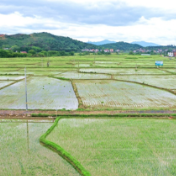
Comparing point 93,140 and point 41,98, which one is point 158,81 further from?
point 93,140

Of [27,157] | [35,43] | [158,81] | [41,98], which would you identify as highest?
[35,43]

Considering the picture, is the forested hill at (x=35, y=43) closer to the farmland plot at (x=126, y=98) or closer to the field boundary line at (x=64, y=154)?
the farmland plot at (x=126, y=98)

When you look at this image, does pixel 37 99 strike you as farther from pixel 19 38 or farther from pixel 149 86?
pixel 19 38

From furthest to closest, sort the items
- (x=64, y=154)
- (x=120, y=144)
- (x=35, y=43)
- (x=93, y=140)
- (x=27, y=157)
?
(x=35, y=43) → (x=93, y=140) → (x=120, y=144) → (x=64, y=154) → (x=27, y=157)

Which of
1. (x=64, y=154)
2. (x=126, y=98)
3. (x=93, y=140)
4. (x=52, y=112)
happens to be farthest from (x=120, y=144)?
(x=126, y=98)

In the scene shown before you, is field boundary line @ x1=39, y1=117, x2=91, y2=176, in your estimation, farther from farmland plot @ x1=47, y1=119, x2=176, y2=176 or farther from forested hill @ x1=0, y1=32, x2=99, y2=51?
forested hill @ x1=0, y1=32, x2=99, y2=51

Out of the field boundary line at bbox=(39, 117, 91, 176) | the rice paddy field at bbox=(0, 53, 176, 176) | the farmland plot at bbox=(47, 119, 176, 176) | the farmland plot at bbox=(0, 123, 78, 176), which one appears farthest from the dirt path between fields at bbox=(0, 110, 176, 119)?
the field boundary line at bbox=(39, 117, 91, 176)
